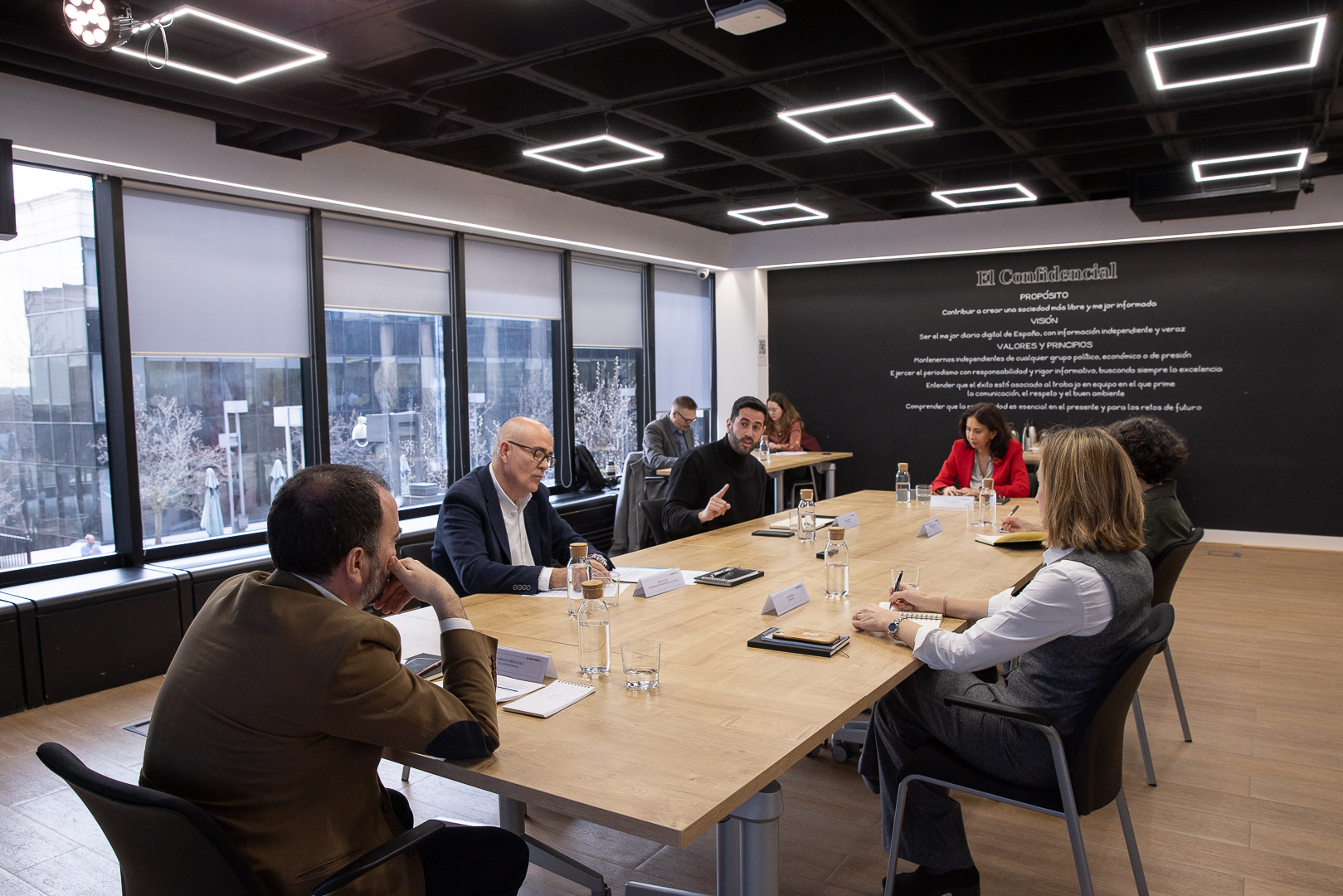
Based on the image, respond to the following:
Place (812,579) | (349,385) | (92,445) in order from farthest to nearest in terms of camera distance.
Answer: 1. (349,385)
2. (92,445)
3. (812,579)

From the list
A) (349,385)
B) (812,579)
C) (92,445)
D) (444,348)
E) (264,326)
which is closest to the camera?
(812,579)

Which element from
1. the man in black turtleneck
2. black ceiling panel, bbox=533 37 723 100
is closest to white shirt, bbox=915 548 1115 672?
the man in black turtleneck

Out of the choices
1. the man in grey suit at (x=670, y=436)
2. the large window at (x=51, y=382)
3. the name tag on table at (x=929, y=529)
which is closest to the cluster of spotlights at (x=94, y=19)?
the large window at (x=51, y=382)

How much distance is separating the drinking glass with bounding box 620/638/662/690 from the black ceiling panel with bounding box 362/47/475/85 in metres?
3.49

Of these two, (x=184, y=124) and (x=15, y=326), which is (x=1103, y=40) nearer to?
(x=184, y=124)

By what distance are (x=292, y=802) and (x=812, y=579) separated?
1.92 meters

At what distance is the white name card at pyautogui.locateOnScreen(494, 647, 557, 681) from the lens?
2.00 meters

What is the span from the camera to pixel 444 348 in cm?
694

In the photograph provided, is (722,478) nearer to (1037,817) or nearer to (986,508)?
(986,508)

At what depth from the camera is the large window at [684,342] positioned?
927 centimetres

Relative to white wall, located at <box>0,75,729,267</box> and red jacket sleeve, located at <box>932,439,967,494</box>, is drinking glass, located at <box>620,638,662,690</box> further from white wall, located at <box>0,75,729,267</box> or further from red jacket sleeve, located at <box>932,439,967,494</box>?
white wall, located at <box>0,75,729,267</box>

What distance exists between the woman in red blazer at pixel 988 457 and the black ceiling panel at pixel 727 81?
5.90 feet

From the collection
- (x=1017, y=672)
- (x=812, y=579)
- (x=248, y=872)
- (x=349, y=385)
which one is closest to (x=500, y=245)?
(x=349, y=385)

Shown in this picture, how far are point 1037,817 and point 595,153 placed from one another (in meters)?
4.74
